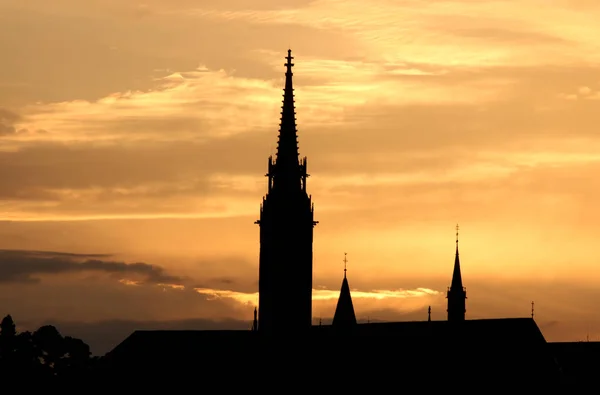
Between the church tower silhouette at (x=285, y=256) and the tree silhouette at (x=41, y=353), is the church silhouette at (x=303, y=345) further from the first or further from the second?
the tree silhouette at (x=41, y=353)

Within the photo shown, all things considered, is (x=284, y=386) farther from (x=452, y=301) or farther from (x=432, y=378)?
(x=452, y=301)

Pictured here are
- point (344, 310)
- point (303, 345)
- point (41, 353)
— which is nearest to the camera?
point (303, 345)

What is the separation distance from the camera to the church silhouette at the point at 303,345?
118 metres

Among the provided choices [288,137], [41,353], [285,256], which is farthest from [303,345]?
[41,353]

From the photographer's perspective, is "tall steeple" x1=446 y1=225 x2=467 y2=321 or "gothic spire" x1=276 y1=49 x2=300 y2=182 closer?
"gothic spire" x1=276 y1=49 x2=300 y2=182

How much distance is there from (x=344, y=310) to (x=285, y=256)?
10.8 m

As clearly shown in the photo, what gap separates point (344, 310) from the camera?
137750 millimetres

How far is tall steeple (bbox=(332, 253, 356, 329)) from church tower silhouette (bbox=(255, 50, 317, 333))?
7253 mm

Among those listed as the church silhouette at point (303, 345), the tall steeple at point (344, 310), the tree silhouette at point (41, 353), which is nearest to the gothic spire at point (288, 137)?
the church silhouette at point (303, 345)

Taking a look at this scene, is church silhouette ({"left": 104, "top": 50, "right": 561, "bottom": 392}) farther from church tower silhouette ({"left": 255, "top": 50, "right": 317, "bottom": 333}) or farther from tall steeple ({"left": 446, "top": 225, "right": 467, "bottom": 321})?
tall steeple ({"left": 446, "top": 225, "right": 467, "bottom": 321})

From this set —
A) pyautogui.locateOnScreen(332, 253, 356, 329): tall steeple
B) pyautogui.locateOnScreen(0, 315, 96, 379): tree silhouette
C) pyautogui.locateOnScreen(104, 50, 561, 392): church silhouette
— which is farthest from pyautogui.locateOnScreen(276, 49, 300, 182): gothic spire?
pyautogui.locateOnScreen(0, 315, 96, 379): tree silhouette

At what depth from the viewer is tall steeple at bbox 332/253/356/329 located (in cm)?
13700

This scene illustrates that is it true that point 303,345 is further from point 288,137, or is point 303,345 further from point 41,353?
point 41,353

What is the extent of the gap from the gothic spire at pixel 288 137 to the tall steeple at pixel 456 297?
22.7m
